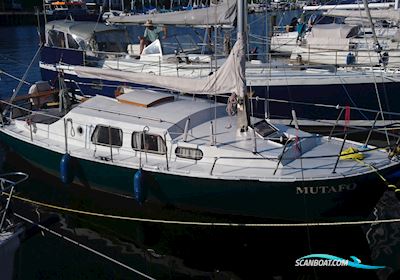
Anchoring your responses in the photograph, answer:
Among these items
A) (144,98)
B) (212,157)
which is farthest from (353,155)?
(144,98)

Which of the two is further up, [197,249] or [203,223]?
[203,223]

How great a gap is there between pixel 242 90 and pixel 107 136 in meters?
4.00

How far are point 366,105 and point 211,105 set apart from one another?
777 centimetres

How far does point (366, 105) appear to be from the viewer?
19.8 metres

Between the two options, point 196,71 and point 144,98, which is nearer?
point 144,98

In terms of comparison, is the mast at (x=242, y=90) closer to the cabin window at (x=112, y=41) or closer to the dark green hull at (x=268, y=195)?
the dark green hull at (x=268, y=195)

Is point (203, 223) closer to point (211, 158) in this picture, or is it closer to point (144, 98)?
point (211, 158)

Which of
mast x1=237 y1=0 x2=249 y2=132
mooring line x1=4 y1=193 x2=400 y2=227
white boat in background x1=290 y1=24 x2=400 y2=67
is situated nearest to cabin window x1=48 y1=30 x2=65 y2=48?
mooring line x1=4 y1=193 x2=400 y2=227

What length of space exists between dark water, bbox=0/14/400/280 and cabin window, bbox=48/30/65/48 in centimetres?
1091

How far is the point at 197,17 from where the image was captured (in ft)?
65.9

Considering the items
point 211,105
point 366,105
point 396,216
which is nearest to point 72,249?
point 211,105

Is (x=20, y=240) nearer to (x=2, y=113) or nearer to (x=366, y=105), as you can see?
(x=2, y=113)

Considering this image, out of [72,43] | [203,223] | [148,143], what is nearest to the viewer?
[203,223]

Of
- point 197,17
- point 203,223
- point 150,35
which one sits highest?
point 197,17
